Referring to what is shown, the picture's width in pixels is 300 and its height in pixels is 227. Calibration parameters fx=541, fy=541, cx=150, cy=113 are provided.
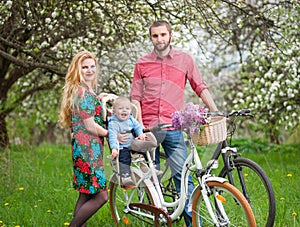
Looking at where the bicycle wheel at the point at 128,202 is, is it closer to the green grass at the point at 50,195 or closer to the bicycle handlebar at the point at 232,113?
the green grass at the point at 50,195

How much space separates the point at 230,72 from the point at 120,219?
727cm

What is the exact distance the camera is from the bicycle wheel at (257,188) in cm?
348

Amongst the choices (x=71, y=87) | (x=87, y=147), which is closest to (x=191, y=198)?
(x=87, y=147)

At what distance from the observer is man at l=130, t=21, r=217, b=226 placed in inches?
155

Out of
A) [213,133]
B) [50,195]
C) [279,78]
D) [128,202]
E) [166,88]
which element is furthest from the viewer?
[279,78]

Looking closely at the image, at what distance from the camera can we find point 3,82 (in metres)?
9.12

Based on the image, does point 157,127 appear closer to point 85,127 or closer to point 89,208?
point 85,127

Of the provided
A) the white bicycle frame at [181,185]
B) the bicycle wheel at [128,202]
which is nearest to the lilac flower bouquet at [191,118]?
the white bicycle frame at [181,185]

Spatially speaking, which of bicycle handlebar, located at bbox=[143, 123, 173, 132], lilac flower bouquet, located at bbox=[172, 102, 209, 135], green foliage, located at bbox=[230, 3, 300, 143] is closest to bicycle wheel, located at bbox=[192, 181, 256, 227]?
lilac flower bouquet, located at bbox=[172, 102, 209, 135]

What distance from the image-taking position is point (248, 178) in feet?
12.4

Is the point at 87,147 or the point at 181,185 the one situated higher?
the point at 87,147

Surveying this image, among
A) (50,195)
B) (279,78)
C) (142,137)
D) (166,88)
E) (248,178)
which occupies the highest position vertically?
(279,78)

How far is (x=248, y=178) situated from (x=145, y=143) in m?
0.76

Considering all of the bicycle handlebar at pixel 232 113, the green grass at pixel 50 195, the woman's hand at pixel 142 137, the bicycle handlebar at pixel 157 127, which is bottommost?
the green grass at pixel 50 195
